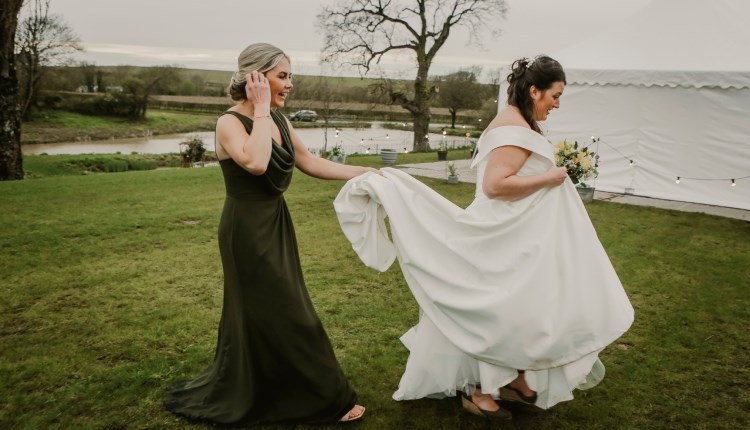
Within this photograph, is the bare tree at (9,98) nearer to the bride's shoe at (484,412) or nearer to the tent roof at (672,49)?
the tent roof at (672,49)

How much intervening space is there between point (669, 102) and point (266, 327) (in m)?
11.8

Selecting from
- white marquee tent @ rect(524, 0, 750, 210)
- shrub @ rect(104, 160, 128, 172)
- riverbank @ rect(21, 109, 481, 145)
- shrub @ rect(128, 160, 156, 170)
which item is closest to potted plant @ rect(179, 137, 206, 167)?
shrub @ rect(128, 160, 156, 170)

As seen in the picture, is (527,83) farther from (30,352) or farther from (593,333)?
(30,352)

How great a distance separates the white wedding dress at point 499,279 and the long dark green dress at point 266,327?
50cm

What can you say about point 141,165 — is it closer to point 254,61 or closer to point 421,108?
point 421,108

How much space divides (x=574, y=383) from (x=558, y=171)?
1299 millimetres

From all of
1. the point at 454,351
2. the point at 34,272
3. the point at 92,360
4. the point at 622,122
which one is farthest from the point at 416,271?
the point at 622,122

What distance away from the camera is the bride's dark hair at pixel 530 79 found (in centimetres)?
296

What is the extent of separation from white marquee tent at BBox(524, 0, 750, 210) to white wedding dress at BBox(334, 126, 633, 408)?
8.45m

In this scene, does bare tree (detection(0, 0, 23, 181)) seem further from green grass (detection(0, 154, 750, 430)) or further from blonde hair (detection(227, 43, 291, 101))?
blonde hair (detection(227, 43, 291, 101))

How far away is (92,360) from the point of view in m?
3.88

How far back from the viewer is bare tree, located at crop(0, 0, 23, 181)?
42.3 feet

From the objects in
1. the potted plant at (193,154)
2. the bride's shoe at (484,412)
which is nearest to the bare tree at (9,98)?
the potted plant at (193,154)

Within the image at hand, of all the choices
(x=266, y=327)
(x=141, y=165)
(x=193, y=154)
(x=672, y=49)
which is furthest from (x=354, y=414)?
(x=141, y=165)
